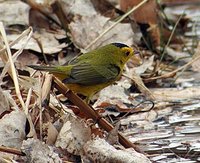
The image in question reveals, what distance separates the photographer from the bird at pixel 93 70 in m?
4.86

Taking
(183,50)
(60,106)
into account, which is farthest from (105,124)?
(183,50)

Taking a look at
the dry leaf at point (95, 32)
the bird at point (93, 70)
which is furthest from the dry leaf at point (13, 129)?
the dry leaf at point (95, 32)

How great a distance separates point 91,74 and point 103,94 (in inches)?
12.4

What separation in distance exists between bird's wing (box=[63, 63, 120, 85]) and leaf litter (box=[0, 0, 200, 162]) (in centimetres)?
17

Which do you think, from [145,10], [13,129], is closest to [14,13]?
[145,10]

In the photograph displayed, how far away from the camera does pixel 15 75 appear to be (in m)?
4.20

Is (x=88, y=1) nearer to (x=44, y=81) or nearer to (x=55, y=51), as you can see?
(x=55, y=51)

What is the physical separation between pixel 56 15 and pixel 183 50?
45.6 inches

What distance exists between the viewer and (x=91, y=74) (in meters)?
5.11

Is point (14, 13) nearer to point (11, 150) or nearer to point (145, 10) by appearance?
point (145, 10)

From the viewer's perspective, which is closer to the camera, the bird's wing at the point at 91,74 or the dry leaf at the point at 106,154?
the dry leaf at the point at 106,154

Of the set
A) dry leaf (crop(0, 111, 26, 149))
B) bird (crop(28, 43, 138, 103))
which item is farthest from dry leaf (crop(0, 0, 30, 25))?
dry leaf (crop(0, 111, 26, 149))

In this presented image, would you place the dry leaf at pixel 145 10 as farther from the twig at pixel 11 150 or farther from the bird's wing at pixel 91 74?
the twig at pixel 11 150

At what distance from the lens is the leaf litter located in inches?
151
